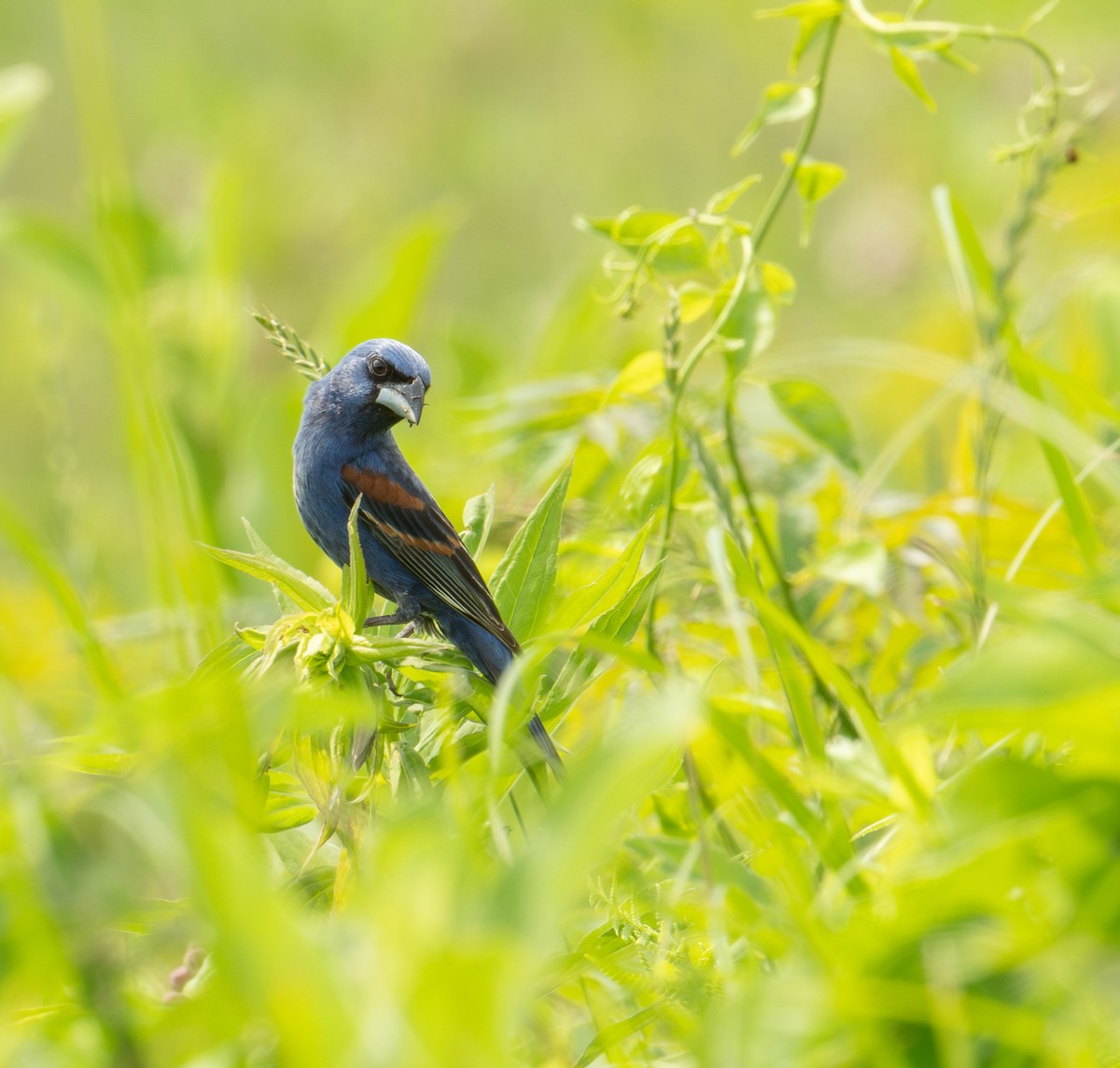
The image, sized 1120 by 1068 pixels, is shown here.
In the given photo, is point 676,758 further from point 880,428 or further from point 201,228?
point 880,428

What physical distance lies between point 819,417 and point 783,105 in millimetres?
416

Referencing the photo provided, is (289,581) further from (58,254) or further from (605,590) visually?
(58,254)

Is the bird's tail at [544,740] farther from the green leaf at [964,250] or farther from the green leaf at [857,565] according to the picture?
the green leaf at [964,250]

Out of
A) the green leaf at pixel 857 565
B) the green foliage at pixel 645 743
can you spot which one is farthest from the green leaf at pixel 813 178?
the green leaf at pixel 857 565

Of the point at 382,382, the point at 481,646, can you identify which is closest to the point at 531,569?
the point at 481,646

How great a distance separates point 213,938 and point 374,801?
0.47 m

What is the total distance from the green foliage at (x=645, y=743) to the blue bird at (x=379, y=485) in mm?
147

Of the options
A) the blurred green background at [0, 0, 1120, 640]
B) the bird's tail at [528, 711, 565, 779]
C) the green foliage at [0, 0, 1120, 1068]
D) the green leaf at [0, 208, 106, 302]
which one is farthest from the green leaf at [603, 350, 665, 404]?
the green leaf at [0, 208, 106, 302]

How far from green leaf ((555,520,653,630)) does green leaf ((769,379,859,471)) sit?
0.45 m

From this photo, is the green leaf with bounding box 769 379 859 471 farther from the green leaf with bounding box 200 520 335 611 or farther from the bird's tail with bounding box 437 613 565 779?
the green leaf with bounding box 200 520 335 611

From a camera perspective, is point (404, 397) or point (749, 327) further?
point (404, 397)

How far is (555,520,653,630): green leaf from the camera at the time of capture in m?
1.35

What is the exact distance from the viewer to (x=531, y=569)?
151cm

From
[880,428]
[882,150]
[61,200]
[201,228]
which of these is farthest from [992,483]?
[61,200]
